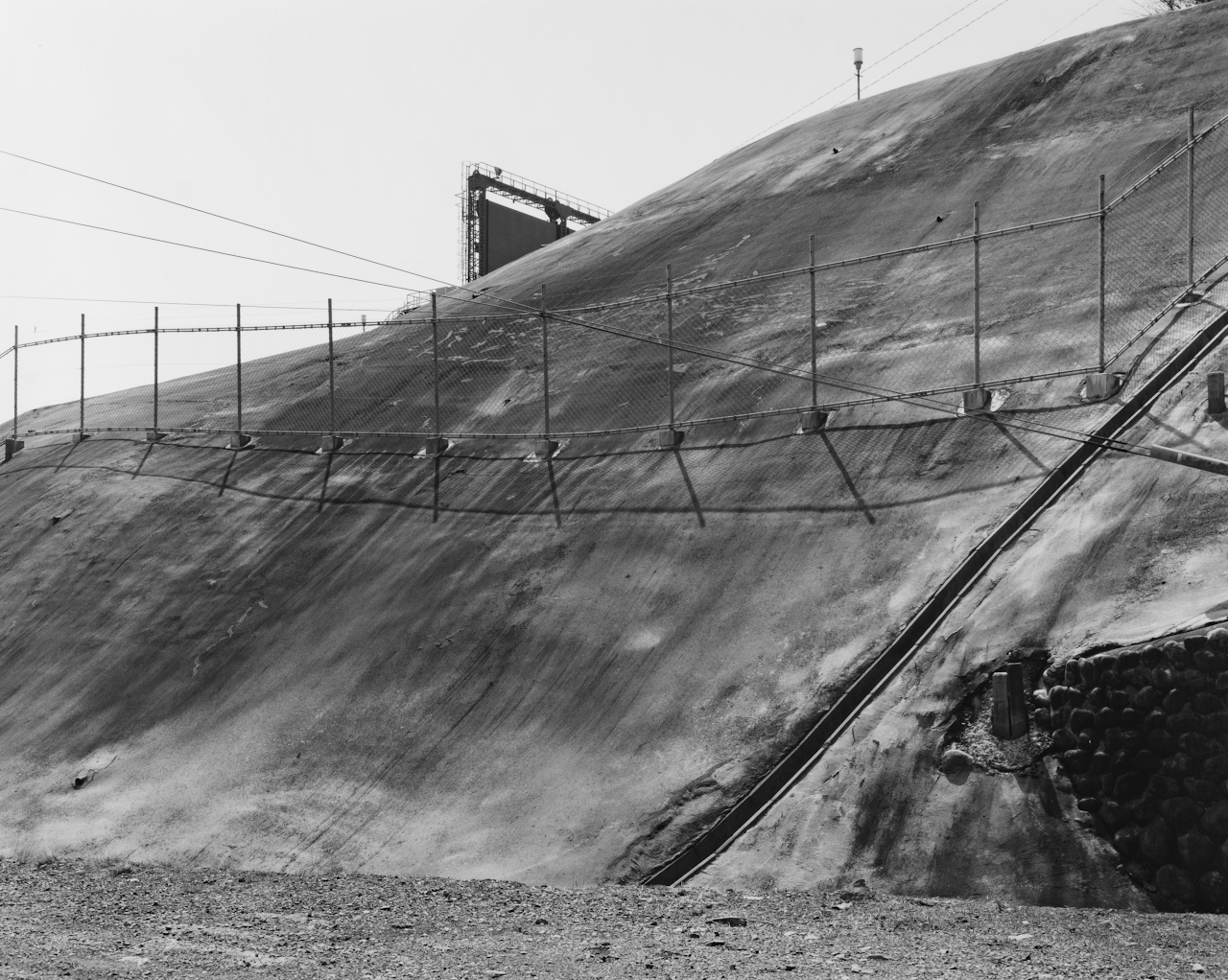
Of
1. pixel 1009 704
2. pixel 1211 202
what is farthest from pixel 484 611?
pixel 1211 202

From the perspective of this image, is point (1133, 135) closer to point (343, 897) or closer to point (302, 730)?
point (302, 730)

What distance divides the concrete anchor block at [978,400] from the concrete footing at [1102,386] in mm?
1084

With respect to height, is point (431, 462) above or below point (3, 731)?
above

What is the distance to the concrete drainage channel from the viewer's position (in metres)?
10.9

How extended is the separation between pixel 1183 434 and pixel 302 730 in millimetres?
8840

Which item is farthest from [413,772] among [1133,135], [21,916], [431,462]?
[1133,135]

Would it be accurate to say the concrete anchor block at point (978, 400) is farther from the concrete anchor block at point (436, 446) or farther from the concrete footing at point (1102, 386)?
the concrete anchor block at point (436, 446)

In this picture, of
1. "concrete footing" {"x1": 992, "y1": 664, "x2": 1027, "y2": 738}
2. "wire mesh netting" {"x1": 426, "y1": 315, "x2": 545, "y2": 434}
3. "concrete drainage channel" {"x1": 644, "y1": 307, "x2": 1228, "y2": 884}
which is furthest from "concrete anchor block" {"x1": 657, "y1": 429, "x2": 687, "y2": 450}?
"concrete footing" {"x1": 992, "y1": 664, "x2": 1027, "y2": 738}

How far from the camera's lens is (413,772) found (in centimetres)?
1312

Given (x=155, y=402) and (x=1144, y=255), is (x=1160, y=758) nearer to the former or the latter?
(x=1144, y=255)

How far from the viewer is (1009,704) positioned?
1021 cm

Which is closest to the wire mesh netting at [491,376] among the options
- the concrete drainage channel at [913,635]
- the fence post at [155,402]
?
the fence post at [155,402]

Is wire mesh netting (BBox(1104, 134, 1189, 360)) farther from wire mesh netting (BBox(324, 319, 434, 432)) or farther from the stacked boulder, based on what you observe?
wire mesh netting (BBox(324, 319, 434, 432))

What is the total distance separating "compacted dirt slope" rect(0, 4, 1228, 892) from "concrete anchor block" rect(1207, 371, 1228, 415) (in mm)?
1350
